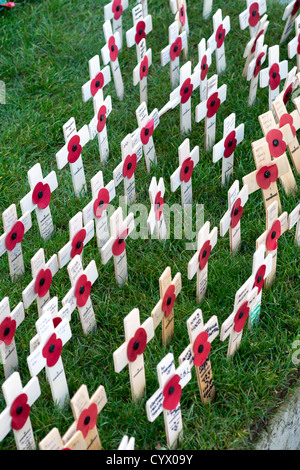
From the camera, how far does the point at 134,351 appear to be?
235cm

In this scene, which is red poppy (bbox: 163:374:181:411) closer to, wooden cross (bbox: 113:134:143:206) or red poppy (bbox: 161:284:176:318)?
red poppy (bbox: 161:284:176:318)

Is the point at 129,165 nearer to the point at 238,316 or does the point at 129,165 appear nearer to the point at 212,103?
the point at 212,103

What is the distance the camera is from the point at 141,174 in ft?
11.7

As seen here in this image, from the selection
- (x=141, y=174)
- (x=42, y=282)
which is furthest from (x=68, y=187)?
(x=42, y=282)

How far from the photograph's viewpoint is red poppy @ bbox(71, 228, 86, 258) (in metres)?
2.79

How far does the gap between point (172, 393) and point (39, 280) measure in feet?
2.41

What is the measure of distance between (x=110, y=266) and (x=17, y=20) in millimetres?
2457

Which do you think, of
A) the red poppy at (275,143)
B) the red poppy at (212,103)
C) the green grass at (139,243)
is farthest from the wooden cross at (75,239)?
the red poppy at (212,103)

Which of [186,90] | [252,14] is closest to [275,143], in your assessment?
[186,90]

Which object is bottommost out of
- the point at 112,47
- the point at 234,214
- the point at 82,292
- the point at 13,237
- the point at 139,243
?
the point at 139,243

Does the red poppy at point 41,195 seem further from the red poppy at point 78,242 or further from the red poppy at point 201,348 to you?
the red poppy at point 201,348

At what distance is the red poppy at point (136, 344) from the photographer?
232cm
